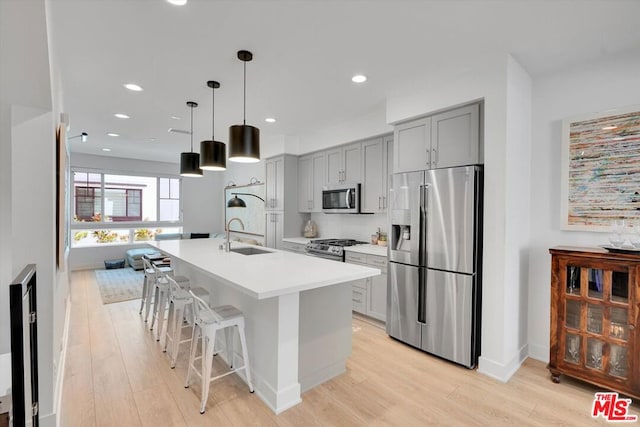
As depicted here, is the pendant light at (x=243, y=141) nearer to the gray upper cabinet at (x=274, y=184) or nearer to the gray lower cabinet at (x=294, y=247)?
the gray lower cabinet at (x=294, y=247)

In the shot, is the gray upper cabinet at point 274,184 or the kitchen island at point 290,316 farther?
the gray upper cabinet at point 274,184

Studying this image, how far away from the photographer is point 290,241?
5176mm

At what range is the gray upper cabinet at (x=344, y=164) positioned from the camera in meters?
4.45

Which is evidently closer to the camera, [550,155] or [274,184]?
[550,155]

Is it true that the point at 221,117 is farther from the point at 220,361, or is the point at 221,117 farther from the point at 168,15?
the point at 220,361

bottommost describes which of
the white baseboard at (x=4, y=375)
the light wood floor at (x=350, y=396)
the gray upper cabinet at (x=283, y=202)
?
the light wood floor at (x=350, y=396)

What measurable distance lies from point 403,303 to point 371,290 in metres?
0.68

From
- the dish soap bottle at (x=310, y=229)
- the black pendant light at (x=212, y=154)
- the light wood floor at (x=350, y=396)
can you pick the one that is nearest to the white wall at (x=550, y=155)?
the light wood floor at (x=350, y=396)

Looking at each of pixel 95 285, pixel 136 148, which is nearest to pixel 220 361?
pixel 95 285

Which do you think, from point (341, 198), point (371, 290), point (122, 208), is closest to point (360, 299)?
point (371, 290)

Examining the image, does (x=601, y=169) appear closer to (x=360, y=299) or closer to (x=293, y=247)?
(x=360, y=299)

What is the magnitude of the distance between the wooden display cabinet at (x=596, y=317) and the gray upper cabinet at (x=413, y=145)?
1.34 metres

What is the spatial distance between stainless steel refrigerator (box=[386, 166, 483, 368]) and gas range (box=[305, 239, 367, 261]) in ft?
3.03

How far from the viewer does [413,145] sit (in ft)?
10.6
